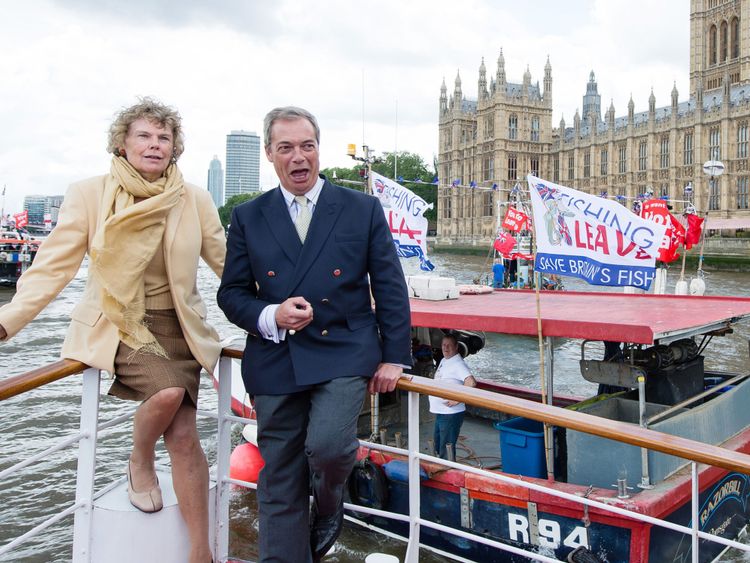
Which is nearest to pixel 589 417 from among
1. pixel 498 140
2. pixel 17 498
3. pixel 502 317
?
pixel 502 317

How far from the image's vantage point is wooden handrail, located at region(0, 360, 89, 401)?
7.76 feet

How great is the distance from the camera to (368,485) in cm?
627

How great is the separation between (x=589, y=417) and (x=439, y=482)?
363 cm

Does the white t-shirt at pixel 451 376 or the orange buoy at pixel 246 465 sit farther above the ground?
the white t-shirt at pixel 451 376

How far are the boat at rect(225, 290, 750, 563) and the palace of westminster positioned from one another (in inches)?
1837

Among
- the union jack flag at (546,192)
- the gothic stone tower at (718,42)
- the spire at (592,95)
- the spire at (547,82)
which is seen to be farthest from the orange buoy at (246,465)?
the spire at (592,95)

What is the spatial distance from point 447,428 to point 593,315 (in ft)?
5.71

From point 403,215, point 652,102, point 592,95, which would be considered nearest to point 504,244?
point 403,215

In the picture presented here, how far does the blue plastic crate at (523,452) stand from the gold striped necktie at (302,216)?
3440 millimetres

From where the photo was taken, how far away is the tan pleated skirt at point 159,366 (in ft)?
8.76

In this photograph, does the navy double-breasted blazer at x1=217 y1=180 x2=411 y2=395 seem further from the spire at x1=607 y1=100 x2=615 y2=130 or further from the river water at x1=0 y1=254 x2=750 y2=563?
the spire at x1=607 y1=100 x2=615 y2=130

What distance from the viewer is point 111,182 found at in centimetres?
272

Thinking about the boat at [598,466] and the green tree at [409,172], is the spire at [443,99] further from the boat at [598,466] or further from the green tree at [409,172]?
the boat at [598,466]

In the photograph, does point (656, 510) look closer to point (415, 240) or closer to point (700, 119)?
point (415, 240)
